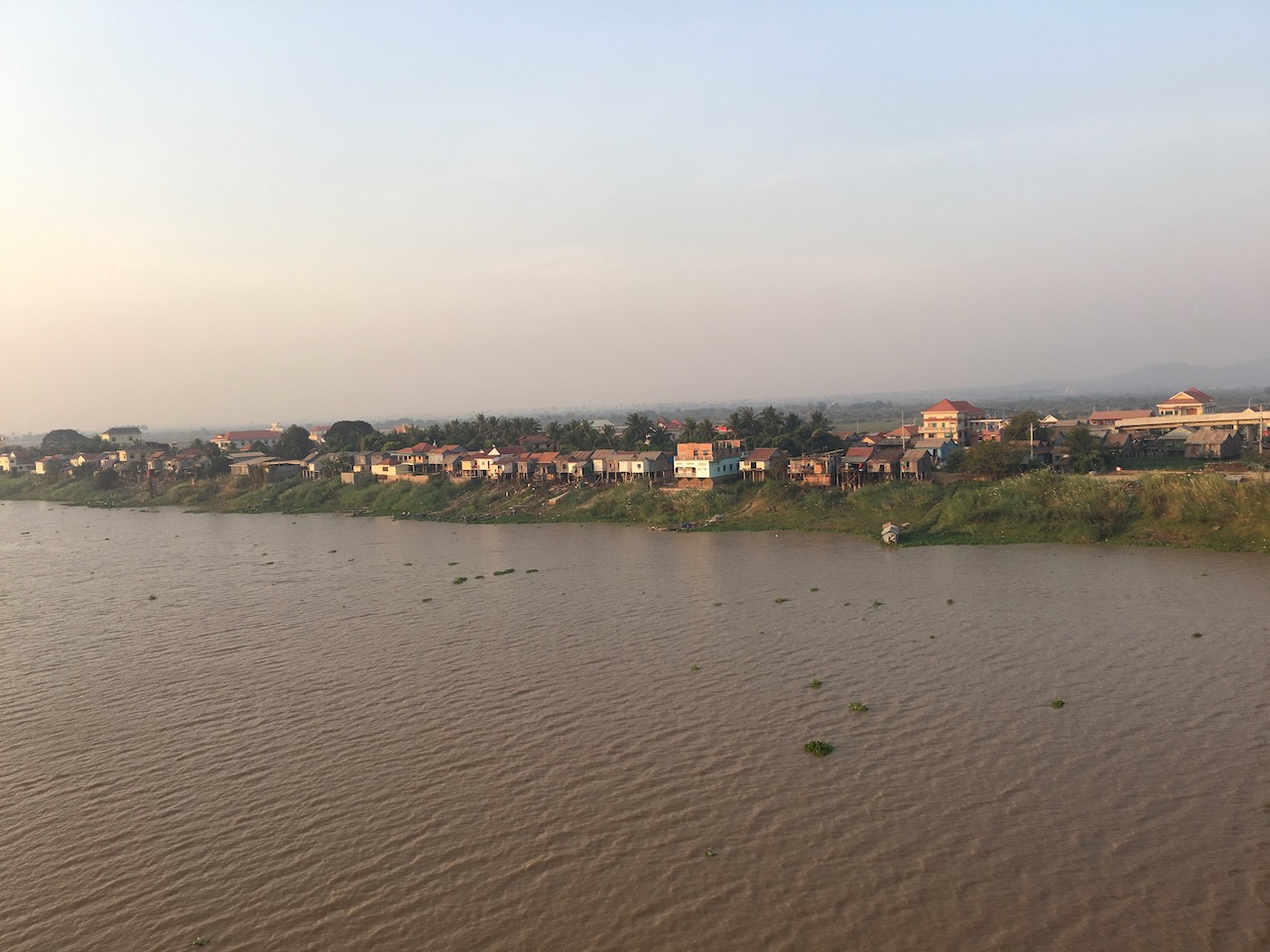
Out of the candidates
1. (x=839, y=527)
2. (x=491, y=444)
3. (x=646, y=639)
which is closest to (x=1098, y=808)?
(x=646, y=639)

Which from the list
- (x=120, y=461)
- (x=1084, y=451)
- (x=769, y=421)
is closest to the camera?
(x=1084, y=451)

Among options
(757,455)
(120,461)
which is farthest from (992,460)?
(120,461)

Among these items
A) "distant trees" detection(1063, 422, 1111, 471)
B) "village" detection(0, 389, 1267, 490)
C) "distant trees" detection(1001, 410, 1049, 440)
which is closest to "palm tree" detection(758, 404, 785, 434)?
"village" detection(0, 389, 1267, 490)

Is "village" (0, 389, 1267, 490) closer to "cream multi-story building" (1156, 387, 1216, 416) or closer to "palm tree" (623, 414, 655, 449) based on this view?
"cream multi-story building" (1156, 387, 1216, 416)

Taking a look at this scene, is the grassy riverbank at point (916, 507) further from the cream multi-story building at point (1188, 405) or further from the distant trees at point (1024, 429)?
the cream multi-story building at point (1188, 405)

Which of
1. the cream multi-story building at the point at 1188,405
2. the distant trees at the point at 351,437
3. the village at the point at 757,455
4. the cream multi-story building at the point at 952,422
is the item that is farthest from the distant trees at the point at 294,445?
the cream multi-story building at the point at 1188,405

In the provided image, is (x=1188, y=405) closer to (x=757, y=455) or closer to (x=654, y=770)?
(x=757, y=455)
